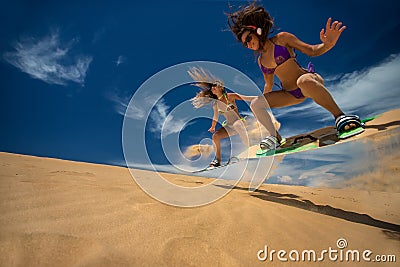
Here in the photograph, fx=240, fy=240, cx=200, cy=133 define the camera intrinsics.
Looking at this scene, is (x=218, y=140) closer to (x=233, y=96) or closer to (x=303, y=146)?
(x=233, y=96)

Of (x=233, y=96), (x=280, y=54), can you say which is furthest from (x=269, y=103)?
(x=233, y=96)

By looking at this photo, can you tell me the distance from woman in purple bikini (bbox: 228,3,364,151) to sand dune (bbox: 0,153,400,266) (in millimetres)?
1097

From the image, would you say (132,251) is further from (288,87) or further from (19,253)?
(288,87)

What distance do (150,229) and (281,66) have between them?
241cm

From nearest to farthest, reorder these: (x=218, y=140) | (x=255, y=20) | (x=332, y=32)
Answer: (x=332, y=32) < (x=255, y=20) < (x=218, y=140)

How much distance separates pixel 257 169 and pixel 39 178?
99.8 inches

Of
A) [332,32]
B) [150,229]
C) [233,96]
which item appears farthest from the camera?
[233,96]

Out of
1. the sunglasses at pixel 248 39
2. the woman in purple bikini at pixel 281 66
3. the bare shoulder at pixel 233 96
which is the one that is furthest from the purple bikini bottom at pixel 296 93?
the bare shoulder at pixel 233 96

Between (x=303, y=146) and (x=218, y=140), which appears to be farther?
(x=218, y=140)

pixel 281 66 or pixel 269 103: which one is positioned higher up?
pixel 281 66

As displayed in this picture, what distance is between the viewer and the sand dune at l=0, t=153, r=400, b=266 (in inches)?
42.3

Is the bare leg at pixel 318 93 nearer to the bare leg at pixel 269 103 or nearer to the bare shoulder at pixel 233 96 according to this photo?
the bare leg at pixel 269 103

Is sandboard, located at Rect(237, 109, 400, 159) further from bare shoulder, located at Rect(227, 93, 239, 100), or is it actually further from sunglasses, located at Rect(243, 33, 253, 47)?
bare shoulder, located at Rect(227, 93, 239, 100)

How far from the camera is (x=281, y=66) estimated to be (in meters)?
2.90
